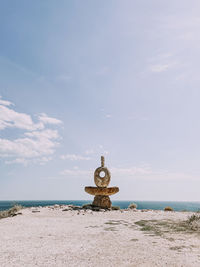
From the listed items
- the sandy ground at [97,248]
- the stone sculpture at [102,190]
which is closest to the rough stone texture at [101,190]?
the stone sculpture at [102,190]

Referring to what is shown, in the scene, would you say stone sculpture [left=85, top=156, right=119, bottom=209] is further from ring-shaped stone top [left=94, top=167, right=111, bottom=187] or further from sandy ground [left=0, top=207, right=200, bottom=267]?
sandy ground [left=0, top=207, right=200, bottom=267]

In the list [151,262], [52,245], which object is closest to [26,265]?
[52,245]

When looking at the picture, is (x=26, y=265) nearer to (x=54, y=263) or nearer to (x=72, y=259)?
(x=54, y=263)

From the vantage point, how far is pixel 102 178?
18938mm

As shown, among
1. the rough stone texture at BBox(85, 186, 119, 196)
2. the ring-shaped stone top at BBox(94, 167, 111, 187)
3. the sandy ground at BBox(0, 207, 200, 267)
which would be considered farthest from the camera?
the ring-shaped stone top at BBox(94, 167, 111, 187)

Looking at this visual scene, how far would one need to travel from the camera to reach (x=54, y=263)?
4922 millimetres

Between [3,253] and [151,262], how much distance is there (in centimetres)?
360

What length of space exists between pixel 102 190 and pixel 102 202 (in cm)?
94

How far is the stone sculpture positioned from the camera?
18292 millimetres

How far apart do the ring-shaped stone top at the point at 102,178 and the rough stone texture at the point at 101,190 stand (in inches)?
17.0

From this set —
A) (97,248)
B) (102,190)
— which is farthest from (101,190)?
(97,248)

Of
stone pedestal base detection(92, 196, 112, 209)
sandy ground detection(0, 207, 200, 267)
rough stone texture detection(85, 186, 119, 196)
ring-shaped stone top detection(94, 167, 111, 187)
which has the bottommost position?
sandy ground detection(0, 207, 200, 267)

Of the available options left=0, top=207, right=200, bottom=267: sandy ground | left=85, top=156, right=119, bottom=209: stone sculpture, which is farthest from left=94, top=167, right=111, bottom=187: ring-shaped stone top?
left=0, top=207, right=200, bottom=267: sandy ground

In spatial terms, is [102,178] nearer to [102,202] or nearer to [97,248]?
[102,202]
